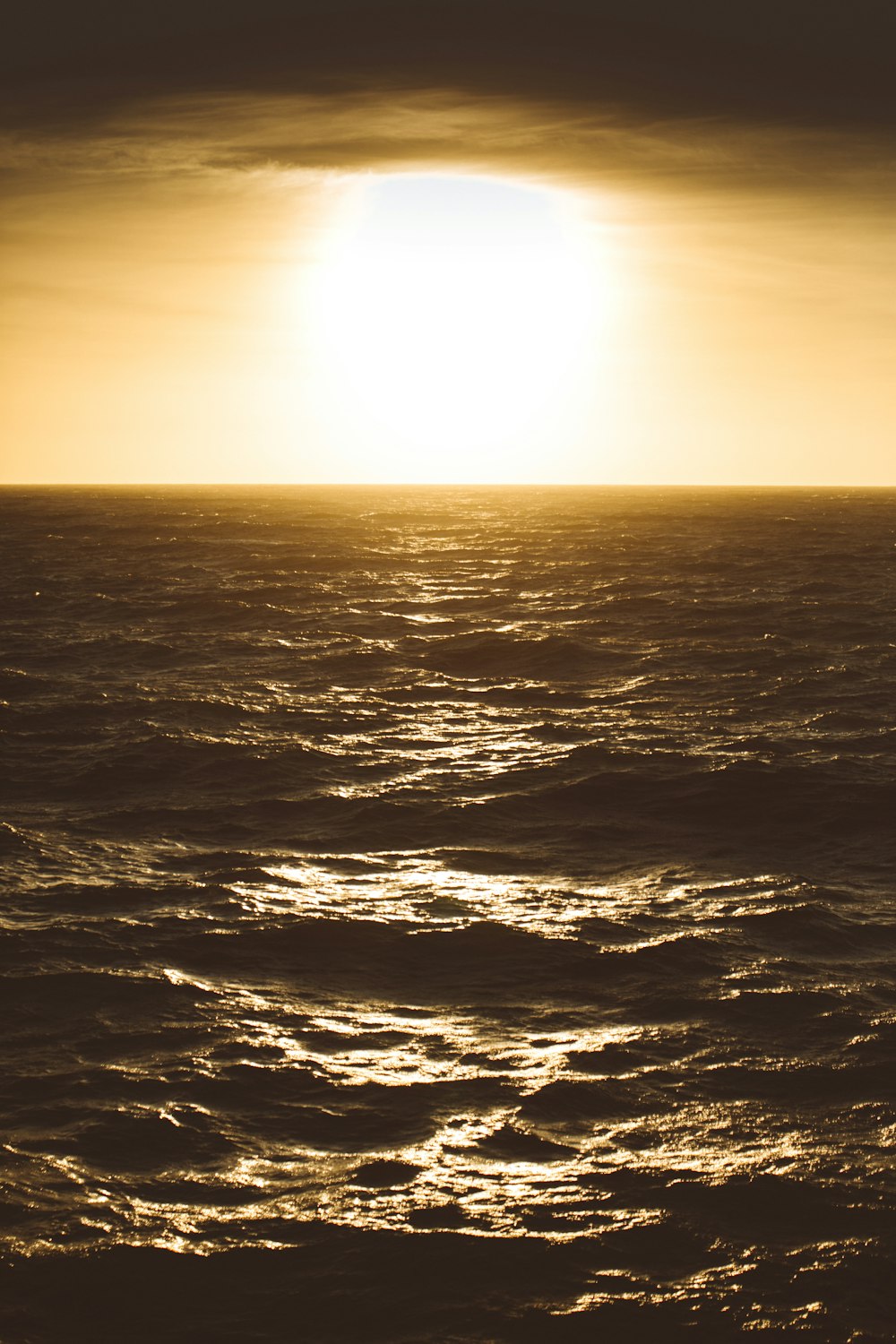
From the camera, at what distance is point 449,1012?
12.3m

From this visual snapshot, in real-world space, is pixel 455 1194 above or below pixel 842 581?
below

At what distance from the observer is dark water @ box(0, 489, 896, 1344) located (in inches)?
325

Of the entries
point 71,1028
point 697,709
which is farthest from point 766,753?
point 71,1028

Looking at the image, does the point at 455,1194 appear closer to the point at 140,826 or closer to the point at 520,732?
the point at 140,826

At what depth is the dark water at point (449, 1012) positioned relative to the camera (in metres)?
8.27

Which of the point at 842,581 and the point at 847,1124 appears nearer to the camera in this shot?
the point at 847,1124

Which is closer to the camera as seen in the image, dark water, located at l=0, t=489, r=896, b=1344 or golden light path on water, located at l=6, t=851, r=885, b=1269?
dark water, located at l=0, t=489, r=896, b=1344

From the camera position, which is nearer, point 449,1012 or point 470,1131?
point 470,1131

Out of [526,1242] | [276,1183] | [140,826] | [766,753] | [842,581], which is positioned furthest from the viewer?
[842,581]

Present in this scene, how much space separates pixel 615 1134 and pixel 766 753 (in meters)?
14.2

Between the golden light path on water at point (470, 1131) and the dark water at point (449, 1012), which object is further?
the golden light path on water at point (470, 1131)

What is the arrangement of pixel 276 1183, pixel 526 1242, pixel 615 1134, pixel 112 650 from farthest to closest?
pixel 112 650 < pixel 615 1134 < pixel 276 1183 < pixel 526 1242

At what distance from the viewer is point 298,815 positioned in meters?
19.6

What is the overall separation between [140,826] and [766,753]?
11.5 m
